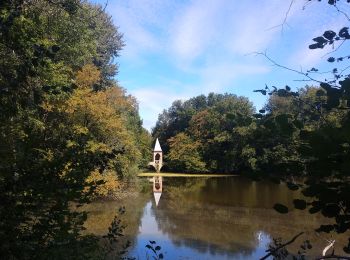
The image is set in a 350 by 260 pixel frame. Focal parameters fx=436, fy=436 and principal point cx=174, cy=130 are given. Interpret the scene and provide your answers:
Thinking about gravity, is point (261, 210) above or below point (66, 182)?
below

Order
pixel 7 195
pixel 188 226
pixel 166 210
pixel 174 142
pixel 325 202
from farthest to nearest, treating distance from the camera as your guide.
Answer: pixel 174 142
pixel 166 210
pixel 188 226
pixel 7 195
pixel 325 202

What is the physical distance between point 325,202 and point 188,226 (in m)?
15.0

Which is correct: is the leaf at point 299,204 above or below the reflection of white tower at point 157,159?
below

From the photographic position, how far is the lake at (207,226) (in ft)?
41.2

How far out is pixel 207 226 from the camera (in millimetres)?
16344

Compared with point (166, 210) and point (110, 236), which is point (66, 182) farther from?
point (166, 210)

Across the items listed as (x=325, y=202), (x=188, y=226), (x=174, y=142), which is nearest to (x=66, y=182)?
(x=325, y=202)

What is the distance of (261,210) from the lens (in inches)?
812

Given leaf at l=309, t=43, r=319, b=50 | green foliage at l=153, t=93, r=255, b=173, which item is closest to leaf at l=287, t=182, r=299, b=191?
leaf at l=309, t=43, r=319, b=50

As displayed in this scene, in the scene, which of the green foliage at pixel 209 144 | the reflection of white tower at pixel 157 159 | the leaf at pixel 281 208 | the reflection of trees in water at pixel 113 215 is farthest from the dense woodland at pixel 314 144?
the reflection of white tower at pixel 157 159

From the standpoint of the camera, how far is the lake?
12555 millimetres

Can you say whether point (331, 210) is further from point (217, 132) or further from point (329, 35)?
point (217, 132)

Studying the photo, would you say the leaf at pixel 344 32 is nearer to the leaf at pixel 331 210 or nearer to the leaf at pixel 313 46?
the leaf at pixel 313 46

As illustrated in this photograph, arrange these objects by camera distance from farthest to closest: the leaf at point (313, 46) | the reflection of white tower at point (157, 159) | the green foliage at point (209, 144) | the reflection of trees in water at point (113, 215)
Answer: the reflection of white tower at point (157, 159)
the green foliage at point (209, 144)
the reflection of trees in water at point (113, 215)
the leaf at point (313, 46)
